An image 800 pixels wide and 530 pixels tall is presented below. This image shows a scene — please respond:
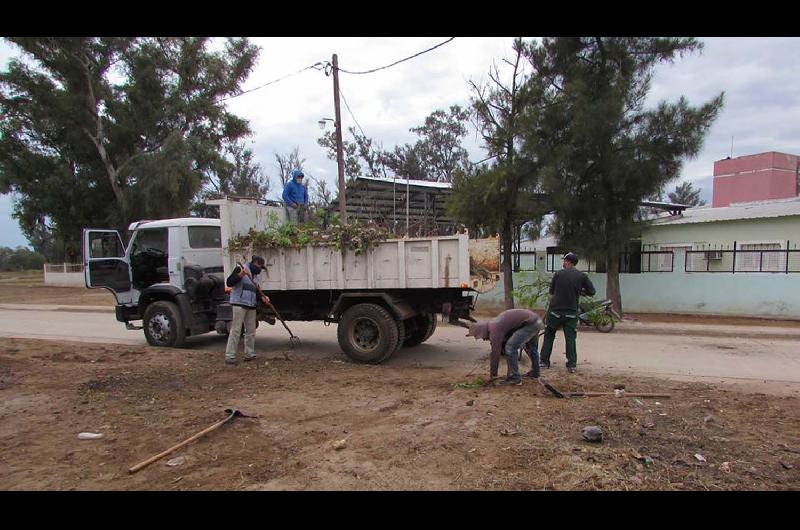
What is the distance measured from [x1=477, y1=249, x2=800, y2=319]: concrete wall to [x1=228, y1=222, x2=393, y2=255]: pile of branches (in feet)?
25.2

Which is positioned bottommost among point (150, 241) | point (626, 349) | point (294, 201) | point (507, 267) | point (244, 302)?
point (626, 349)

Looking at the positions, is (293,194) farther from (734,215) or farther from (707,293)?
(734,215)

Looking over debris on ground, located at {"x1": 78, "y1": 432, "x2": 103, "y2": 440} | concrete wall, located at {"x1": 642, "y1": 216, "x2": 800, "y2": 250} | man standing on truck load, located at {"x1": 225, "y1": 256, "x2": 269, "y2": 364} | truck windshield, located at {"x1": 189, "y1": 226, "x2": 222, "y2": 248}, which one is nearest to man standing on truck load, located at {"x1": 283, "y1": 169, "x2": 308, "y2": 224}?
truck windshield, located at {"x1": 189, "y1": 226, "x2": 222, "y2": 248}

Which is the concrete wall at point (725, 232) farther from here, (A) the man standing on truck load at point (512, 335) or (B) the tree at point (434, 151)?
(B) the tree at point (434, 151)

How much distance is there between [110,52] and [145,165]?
25.8 ft

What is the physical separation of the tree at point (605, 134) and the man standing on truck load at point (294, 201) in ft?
23.0

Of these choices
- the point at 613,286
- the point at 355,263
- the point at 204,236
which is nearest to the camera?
the point at 355,263

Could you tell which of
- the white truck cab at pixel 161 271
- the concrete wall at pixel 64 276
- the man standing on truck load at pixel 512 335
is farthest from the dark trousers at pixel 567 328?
the concrete wall at pixel 64 276

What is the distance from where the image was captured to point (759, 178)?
1008 inches

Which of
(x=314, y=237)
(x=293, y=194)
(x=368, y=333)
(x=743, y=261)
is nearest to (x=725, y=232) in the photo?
(x=743, y=261)

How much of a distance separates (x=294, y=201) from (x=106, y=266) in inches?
149

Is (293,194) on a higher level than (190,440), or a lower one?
higher

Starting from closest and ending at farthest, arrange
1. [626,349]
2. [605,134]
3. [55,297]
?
[626,349], [605,134], [55,297]

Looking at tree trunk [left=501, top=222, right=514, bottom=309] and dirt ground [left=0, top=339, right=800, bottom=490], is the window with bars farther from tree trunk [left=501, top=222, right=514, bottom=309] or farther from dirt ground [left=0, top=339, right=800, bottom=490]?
dirt ground [left=0, top=339, right=800, bottom=490]
